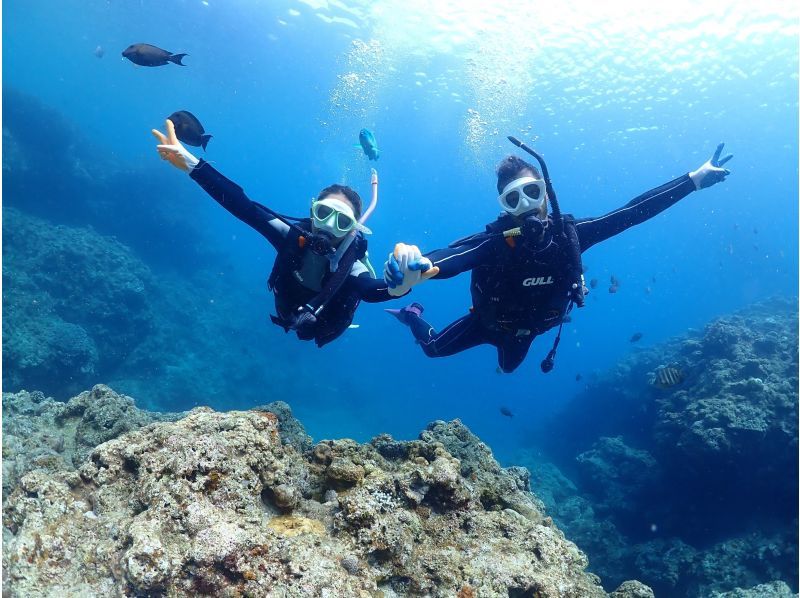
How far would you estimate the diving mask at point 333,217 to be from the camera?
4.68 metres

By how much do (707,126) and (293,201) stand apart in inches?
4753

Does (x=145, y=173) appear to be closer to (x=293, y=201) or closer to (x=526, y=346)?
(x=526, y=346)

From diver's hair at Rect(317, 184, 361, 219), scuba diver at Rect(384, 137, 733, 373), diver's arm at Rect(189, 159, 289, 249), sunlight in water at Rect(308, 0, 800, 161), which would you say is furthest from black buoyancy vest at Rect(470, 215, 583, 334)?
sunlight in water at Rect(308, 0, 800, 161)

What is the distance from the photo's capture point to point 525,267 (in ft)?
17.0

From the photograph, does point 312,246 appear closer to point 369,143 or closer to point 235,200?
point 235,200

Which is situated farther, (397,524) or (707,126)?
(707,126)

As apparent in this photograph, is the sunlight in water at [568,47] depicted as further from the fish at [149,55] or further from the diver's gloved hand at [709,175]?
the fish at [149,55]

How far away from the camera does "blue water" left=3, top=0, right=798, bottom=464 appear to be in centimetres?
2386

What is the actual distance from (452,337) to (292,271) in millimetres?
3027

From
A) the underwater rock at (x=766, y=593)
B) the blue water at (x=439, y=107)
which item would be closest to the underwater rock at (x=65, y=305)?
the blue water at (x=439, y=107)

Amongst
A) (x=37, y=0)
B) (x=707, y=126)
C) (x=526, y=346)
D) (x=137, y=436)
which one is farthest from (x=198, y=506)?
(x=37, y=0)

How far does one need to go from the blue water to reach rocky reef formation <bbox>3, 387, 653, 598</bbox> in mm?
16775

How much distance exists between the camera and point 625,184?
186ft

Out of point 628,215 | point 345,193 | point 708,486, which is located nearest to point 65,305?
point 345,193
